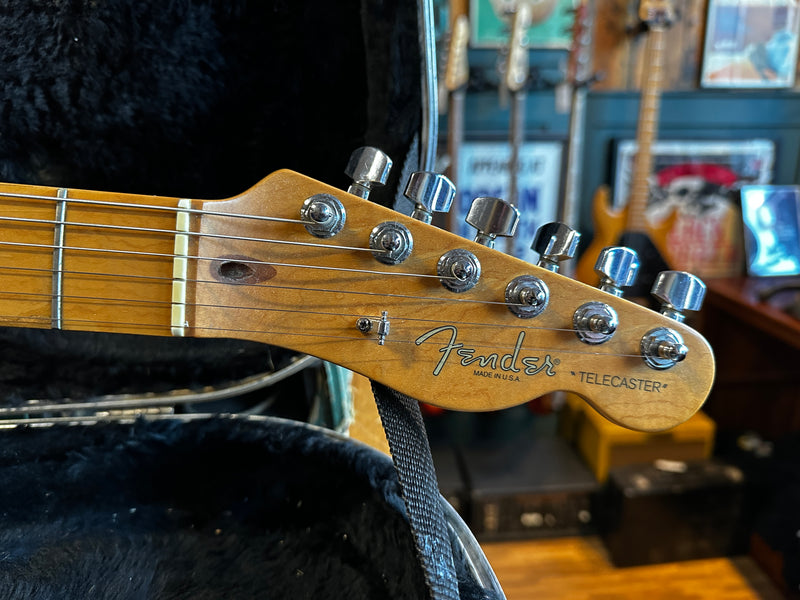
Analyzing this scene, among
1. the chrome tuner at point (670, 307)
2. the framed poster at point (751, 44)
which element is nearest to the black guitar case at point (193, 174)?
the chrome tuner at point (670, 307)

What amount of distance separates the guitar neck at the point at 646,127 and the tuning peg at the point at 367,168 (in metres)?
1.00

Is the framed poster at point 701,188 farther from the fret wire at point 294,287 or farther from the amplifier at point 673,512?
the fret wire at point 294,287

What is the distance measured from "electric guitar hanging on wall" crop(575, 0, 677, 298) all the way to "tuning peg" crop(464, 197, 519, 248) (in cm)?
90

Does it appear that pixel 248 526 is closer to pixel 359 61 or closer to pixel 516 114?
pixel 359 61

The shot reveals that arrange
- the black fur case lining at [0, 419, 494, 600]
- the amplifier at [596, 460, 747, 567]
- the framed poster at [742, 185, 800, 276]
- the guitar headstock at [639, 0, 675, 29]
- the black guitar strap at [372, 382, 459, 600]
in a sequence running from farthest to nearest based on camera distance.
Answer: the framed poster at [742, 185, 800, 276], the guitar headstock at [639, 0, 675, 29], the amplifier at [596, 460, 747, 567], the black fur case lining at [0, 419, 494, 600], the black guitar strap at [372, 382, 459, 600]

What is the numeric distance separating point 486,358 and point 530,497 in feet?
2.74

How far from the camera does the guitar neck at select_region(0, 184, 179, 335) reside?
0.35 meters

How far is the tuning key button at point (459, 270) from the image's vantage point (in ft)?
1.13

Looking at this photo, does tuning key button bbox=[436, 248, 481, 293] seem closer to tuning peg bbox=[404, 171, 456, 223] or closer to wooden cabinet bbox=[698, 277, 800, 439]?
tuning peg bbox=[404, 171, 456, 223]

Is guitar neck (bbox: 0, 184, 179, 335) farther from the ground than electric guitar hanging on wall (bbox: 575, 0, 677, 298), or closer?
closer

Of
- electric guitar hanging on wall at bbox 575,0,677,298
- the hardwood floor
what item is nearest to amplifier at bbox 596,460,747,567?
the hardwood floor

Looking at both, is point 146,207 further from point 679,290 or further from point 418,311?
point 679,290

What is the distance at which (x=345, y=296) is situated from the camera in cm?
36

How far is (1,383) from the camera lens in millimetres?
526
